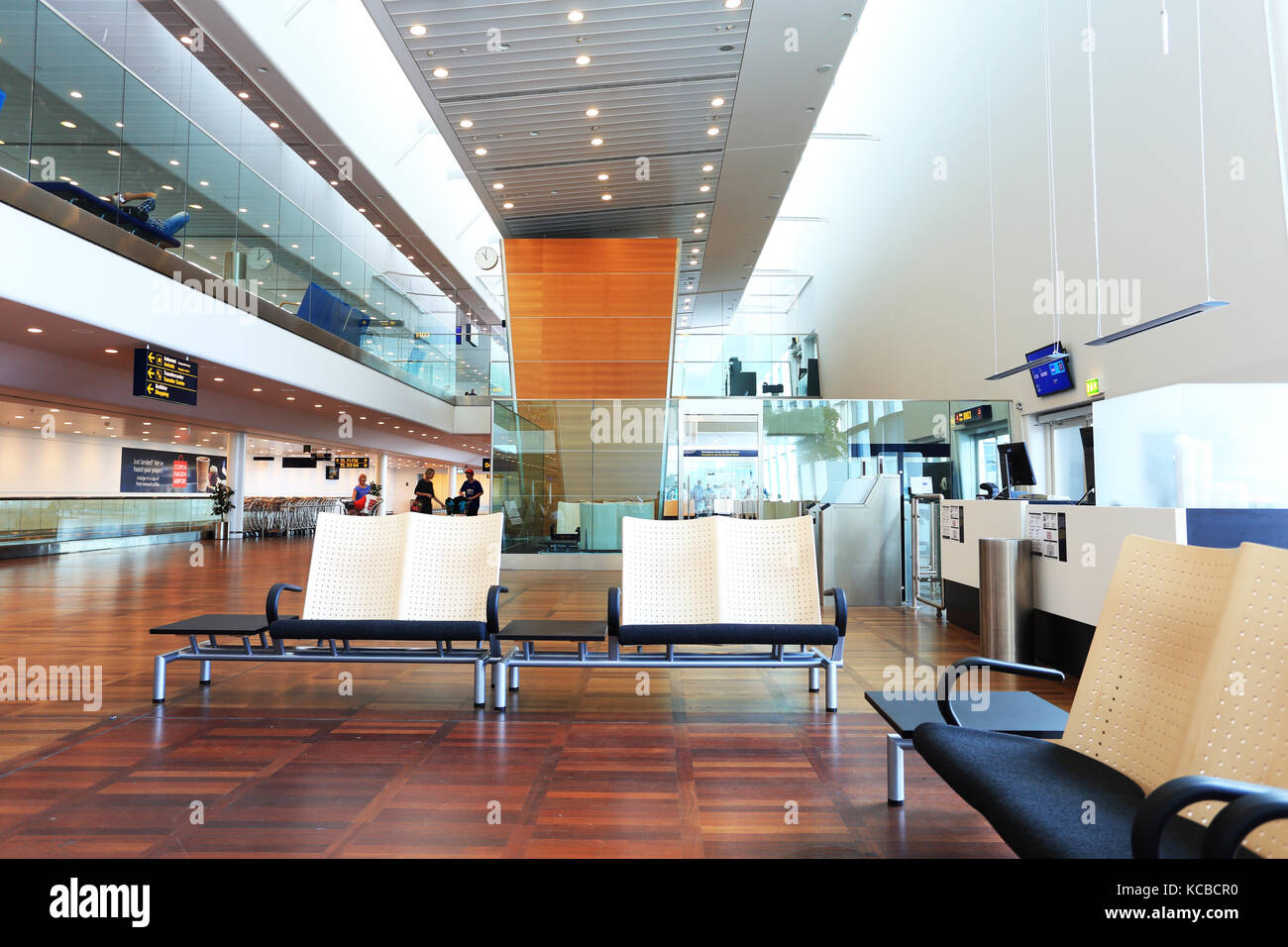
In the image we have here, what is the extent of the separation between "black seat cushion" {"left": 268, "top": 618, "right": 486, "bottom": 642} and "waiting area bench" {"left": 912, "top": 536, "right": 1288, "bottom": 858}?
Result: 2.21m

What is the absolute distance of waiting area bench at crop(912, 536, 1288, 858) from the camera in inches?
51.1

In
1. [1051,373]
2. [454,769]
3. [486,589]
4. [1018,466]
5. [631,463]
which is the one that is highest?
[1051,373]

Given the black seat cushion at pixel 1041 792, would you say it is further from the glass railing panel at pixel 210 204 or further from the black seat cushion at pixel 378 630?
the glass railing panel at pixel 210 204

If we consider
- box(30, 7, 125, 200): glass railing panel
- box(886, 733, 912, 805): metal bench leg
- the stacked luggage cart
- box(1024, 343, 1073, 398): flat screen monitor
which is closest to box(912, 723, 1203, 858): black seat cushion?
box(886, 733, 912, 805): metal bench leg

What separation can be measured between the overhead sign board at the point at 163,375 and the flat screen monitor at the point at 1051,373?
986 cm

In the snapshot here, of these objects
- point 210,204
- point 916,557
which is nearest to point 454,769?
point 916,557

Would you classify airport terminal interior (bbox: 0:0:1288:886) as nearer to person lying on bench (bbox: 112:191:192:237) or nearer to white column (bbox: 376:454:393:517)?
person lying on bench (bbox: 112:191:192:237)

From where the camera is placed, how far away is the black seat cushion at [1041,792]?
4.50 ft

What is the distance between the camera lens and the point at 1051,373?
823cm

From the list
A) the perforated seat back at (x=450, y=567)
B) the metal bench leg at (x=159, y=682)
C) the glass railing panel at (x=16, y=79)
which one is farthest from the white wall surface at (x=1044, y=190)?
the glass railing panel at (x=16, y=79)

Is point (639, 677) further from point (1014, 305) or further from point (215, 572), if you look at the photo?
point (215, 572)

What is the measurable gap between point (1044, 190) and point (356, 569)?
326 inches

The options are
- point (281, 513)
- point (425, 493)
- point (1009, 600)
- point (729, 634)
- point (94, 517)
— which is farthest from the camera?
point (281, 513)

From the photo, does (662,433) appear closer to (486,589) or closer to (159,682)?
(486,589)
